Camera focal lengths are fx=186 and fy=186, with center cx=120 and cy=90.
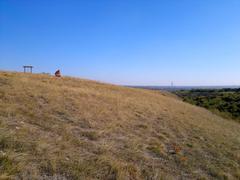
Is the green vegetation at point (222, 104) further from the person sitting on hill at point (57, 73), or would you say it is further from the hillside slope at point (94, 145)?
the person sitting on hill at point (57, 73)

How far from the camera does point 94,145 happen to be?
5.52 meters

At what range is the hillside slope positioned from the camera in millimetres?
4090

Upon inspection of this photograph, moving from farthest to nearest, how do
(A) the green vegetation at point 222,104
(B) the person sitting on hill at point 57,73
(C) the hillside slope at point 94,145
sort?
(A) the green vegetation at point 222,104 < (B) the person sitting on hill at point 57,73 < (C) the hillside slope at point 94,145

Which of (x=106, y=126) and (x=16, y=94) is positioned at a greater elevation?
(x=16, y=94)

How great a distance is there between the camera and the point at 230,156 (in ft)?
22.5

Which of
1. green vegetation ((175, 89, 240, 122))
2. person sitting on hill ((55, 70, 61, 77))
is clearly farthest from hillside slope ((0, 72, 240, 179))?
green vegetation ((175, 89, 240, 122))

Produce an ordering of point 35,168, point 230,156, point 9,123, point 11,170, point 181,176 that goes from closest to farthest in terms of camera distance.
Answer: point 11,170 < point 35,168 < point 181,176 < point 9,123 < point 230,156

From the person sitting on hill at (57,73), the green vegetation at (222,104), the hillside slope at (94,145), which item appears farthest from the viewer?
the green vegetation at (222,104)

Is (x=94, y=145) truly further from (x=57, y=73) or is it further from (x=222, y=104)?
(x=222, y=104)

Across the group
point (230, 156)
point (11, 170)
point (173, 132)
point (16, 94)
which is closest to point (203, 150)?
point (230, 156)

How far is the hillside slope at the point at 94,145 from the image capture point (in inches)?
161

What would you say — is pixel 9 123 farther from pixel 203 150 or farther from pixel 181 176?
pixel 203 150

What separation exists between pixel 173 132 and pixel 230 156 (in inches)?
95.9

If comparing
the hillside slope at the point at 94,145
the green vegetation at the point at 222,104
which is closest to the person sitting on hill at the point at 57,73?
the hillside slope at the point at 94,145
